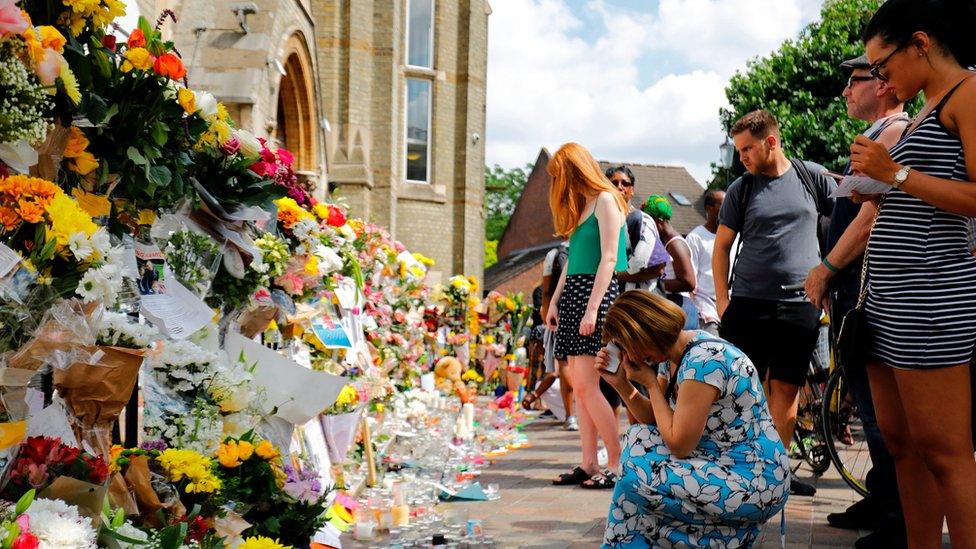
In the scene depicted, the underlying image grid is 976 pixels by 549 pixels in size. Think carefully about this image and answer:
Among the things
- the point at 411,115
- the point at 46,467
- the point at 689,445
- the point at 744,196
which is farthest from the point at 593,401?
the point at 411,115

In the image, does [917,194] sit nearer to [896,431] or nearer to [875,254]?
[875,254]

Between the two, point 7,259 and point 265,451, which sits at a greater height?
point 7,259

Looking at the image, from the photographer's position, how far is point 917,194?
3078mm

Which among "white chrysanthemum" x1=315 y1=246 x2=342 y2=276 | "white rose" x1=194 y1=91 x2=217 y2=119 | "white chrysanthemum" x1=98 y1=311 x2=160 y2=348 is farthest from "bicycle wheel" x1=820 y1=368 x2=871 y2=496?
"white chrysanthemum" x1=98 y1=311 x2=160 y2=348

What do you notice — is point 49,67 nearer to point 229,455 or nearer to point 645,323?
point 229,455

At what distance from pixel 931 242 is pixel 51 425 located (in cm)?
264

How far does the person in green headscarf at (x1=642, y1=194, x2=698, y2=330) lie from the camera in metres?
7.03

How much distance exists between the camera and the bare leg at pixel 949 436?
3.03m

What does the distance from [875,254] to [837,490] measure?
321cm

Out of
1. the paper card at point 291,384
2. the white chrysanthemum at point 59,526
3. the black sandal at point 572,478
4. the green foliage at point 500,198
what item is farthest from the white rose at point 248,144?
the green foliage at point 500,198

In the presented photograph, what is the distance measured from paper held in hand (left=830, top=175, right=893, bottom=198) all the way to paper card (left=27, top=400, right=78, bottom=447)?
2563 mm

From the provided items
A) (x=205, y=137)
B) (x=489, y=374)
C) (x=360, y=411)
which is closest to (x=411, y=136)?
(x=489, y=374)

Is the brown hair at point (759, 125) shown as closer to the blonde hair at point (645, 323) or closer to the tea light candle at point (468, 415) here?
the blonde hair at point (645, 323)

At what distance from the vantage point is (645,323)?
362cm
